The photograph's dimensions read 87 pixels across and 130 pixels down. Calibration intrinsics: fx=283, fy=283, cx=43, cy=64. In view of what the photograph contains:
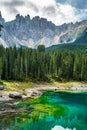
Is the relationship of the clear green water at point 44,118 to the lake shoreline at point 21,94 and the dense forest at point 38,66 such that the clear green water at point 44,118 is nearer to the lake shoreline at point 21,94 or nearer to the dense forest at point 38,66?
the lake shoreline at point 21,94

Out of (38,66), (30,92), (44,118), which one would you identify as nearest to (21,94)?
(30,92)

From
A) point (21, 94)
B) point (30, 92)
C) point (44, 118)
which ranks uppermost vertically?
point (21, 94)

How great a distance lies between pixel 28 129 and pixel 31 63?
4247 inches

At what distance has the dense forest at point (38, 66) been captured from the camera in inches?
6046

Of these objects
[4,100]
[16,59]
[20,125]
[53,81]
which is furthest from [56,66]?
[20,125]

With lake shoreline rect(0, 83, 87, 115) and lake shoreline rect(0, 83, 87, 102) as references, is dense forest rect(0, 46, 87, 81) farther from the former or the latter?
lake shoreline rect(0, 83, 87, 102)

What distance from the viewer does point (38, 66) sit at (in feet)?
562

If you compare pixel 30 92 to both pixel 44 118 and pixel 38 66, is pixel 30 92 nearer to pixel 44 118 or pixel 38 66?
pixel 44 118

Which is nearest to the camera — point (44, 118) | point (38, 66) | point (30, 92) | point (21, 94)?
point (44, 118)

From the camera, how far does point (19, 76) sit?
15562 centimetres

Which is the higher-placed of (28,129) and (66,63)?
(66,63)

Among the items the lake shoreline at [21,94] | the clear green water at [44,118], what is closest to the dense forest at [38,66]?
the lake shoreline at [21,94]

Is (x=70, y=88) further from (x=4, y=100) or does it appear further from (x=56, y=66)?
(x=4, y=100)

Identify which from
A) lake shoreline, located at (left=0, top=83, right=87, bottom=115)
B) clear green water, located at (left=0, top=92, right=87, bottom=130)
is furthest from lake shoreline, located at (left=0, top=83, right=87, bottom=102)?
clear green water, located at (left=0, top=92, right=87, bottom=130)
